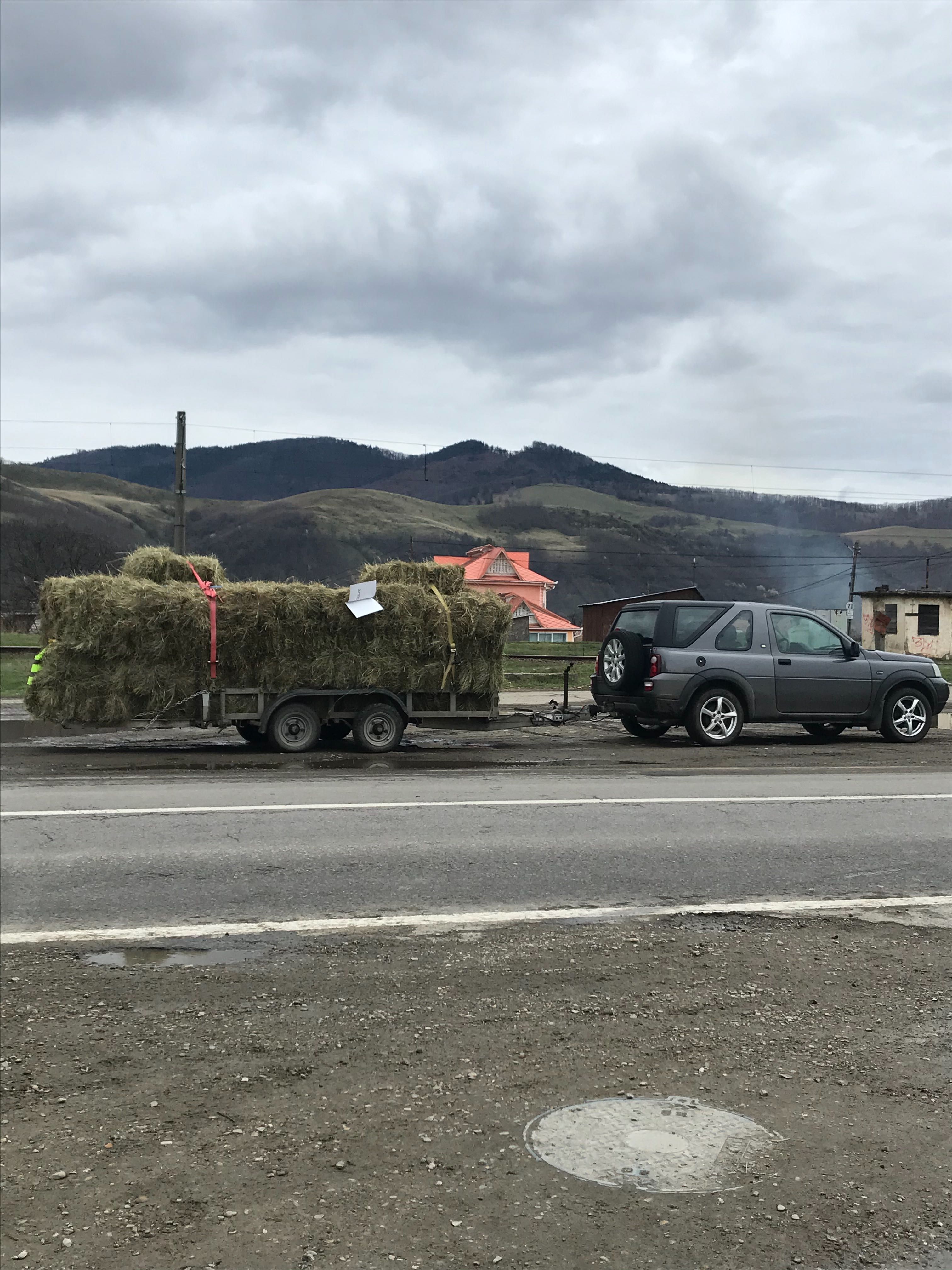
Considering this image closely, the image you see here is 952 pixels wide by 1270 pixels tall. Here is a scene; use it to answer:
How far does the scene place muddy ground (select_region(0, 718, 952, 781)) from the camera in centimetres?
1222

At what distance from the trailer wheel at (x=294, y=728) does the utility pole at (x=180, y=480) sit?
1332 centimetres

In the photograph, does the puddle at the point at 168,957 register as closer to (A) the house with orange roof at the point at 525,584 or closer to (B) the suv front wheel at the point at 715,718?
(B) the suv front wheel at the point at 715,718

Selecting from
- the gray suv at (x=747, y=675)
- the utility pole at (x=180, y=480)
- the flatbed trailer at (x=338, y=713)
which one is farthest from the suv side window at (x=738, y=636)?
the utility pole at (x=180, y=480)

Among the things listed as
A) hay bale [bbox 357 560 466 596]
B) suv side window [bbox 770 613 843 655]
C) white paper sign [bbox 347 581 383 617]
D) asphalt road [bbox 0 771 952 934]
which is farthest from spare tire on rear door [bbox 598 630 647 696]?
asphalt road [bbox 0 771 952 934]

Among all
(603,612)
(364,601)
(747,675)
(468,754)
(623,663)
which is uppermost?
(603,612)

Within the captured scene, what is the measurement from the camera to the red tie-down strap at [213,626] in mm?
13141

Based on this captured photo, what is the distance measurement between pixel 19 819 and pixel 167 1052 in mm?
4952

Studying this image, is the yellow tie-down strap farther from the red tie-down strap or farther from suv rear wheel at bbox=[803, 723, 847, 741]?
suv rear wheel at bbox=[803, 723, 847, 741]

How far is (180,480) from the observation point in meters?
26.4

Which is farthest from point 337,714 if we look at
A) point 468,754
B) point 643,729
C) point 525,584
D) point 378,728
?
point 525,584

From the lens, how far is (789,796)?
9953 mm

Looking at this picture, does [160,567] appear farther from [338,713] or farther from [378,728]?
[378,728]

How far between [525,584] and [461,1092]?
380ft

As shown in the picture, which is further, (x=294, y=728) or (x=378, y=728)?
(x=378, y=728)
